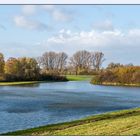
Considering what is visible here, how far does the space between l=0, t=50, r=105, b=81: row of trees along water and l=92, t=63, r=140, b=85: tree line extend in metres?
7.30

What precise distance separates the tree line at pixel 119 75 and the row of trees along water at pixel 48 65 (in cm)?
730

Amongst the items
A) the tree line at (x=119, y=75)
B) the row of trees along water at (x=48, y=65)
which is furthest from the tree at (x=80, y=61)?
the tree line at (x=119, y=75)

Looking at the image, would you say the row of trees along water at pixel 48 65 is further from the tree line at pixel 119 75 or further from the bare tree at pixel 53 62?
the tree line at pixel 119 75

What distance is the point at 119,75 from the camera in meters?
47.4

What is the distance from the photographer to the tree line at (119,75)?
144ft

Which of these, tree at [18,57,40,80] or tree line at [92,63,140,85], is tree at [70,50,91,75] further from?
tree line at [92,63,140,85]

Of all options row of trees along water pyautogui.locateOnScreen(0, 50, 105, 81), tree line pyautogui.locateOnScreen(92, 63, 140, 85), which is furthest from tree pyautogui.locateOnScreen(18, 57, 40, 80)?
tree line pyautogui.locateOnScreen(92, 63, 140, 85)

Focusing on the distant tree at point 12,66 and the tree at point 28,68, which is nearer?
the distant tree at point 12,66

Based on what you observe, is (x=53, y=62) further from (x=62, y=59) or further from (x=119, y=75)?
(x=119, y=75)

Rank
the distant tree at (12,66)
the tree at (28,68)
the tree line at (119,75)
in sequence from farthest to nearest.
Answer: the tree line at (119,75) < the tree at (28,68) < the distant tree at (12,66)

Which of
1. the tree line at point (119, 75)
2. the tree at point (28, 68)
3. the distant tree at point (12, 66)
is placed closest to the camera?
the distant tree at point (12, 66)
